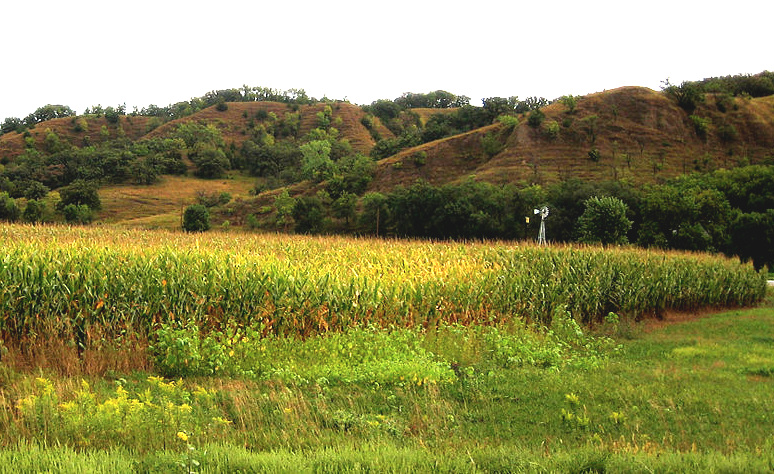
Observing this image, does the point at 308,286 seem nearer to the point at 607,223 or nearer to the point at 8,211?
the point at 607,223

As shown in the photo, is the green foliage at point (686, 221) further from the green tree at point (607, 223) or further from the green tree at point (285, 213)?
the green tree at point (285, 213)

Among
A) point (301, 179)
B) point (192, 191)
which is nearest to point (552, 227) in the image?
point (301, 179)

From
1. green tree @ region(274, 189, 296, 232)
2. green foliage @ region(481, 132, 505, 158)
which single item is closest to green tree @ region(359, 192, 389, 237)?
green tree @ region(274, 189, 296, 232)

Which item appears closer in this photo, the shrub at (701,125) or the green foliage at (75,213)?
the green foliage at (75,213)

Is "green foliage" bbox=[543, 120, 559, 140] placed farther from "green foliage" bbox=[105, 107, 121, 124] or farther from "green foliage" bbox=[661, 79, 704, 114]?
"green foliage" bbox=[105, 107, 121, 124]

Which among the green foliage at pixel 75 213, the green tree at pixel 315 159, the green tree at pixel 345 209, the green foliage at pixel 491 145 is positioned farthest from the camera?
the green tree at pixel 315 159

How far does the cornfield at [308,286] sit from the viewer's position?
8.61m

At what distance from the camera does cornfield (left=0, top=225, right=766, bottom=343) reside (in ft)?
28.2

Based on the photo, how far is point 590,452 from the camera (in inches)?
182

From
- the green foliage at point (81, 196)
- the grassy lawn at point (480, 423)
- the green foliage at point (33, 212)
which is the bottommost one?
the grassy lawn at point (480, 423)

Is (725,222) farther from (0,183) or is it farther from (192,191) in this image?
(0,183)

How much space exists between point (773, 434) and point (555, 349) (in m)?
4.01

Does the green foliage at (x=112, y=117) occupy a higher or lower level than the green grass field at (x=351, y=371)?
higher

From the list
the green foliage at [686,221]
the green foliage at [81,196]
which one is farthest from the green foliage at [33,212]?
A: the green foliage at [686,221]
